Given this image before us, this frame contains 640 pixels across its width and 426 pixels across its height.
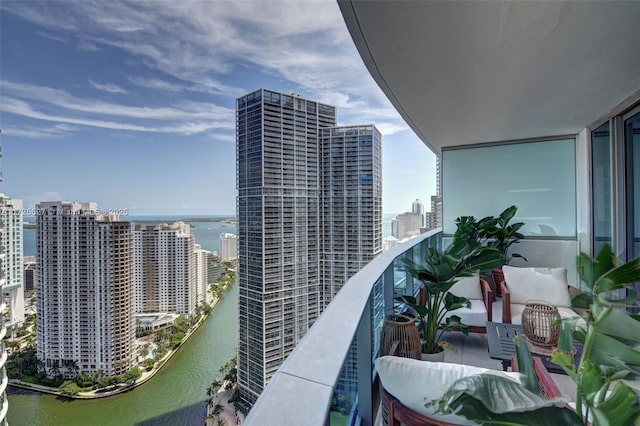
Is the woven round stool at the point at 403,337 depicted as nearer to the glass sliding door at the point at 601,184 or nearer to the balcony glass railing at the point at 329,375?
the balcony glass railing at the point at 329,375

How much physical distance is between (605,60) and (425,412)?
295 cm

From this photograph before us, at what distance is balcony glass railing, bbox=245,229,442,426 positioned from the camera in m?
0.63

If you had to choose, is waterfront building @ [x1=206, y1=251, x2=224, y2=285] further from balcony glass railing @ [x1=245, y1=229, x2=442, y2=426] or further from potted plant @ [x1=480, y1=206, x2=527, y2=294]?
balcony glass railing @ [x1=245, y1=229, x2=442, y2=426]

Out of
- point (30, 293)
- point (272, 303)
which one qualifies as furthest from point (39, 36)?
point (272, 303)

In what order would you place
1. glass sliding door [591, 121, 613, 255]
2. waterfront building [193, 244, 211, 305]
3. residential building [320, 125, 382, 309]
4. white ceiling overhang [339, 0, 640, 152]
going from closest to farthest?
1. white ceiling overhang [339, 0, 640, 152]
2. glass sliding door [591, 121, 613, 255]
3. residential building [320, 125, 382, 309]
4. waterfront building [193, 244, 211, 305]

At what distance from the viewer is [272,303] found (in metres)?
13.5

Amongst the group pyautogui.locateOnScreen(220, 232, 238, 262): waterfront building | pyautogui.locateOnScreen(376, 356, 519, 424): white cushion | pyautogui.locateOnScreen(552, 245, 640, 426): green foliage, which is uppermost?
pyautogui.locateOnScreen(552, 245, 640, 426): green foliage

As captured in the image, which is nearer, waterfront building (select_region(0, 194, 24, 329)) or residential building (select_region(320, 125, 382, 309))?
waterfront building (select_region(0, 194, 24, 329))

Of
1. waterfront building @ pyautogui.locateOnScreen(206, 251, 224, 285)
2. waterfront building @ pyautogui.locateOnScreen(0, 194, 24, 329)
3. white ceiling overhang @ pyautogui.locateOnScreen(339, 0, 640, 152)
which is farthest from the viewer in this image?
waterfront building @ pyautogui.locateOnScreen(206, 251, 224, 285)

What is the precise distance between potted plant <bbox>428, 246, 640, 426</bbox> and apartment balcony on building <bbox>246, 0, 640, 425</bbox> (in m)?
0.24

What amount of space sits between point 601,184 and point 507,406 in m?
4.92

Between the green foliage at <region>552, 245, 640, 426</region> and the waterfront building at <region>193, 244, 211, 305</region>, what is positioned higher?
the green foliage at <region>552, 245, 640, 426</region>

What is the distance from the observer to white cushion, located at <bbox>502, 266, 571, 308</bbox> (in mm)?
3166

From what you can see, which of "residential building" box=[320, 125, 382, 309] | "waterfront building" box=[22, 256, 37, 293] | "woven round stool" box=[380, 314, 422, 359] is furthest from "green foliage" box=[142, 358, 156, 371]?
"woven round stool" box=[380, 314, 422, 359]
